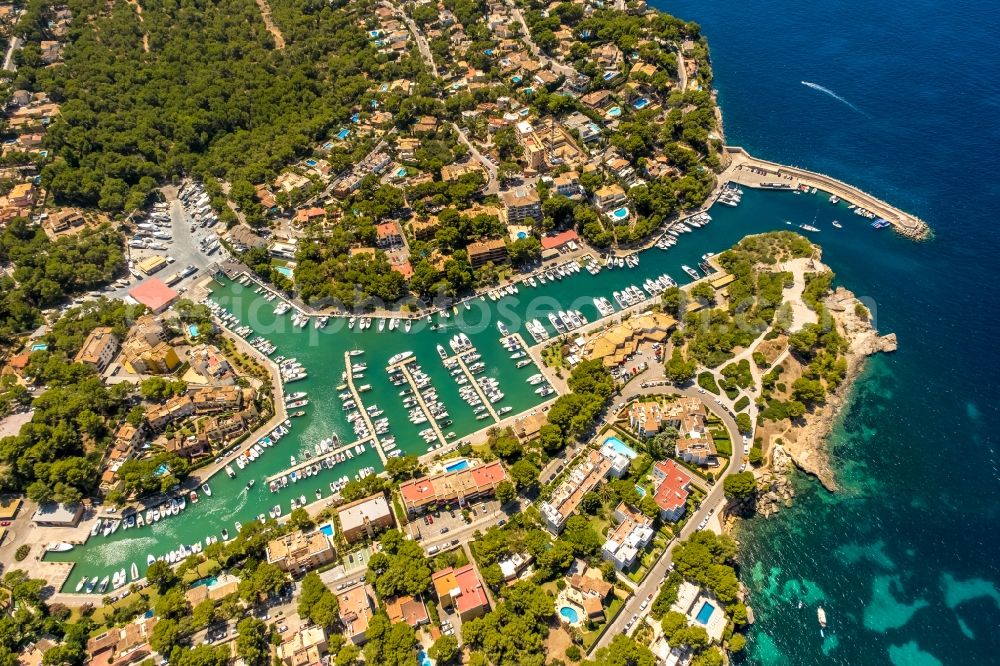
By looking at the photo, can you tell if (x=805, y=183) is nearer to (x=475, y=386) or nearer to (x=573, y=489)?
(x=475, y=386)

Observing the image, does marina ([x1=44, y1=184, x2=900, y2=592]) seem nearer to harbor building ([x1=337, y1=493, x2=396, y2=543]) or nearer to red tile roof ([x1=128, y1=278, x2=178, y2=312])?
harbor building ([x1=337, y1=493, x2=396, y2=543])

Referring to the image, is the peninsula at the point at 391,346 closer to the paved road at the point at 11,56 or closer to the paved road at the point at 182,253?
the paved road at the point at 182,253

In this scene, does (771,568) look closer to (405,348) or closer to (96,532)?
(405,348)

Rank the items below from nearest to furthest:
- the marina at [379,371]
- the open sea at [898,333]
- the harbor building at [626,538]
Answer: the harbor building at [626,538] → the open sea at [898,333] → the marina at [379,371]

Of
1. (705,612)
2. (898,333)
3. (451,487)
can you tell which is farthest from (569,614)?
(898,333)

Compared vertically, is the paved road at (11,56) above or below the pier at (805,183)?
above

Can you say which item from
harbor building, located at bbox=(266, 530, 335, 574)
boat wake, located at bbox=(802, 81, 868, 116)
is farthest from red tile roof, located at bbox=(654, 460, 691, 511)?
boat wake, located at bbox=(802, 81, 868, 116)

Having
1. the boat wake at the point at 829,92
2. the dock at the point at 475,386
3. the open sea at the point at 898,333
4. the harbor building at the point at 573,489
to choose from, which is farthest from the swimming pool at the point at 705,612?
the boat wake at the point at 829,92
